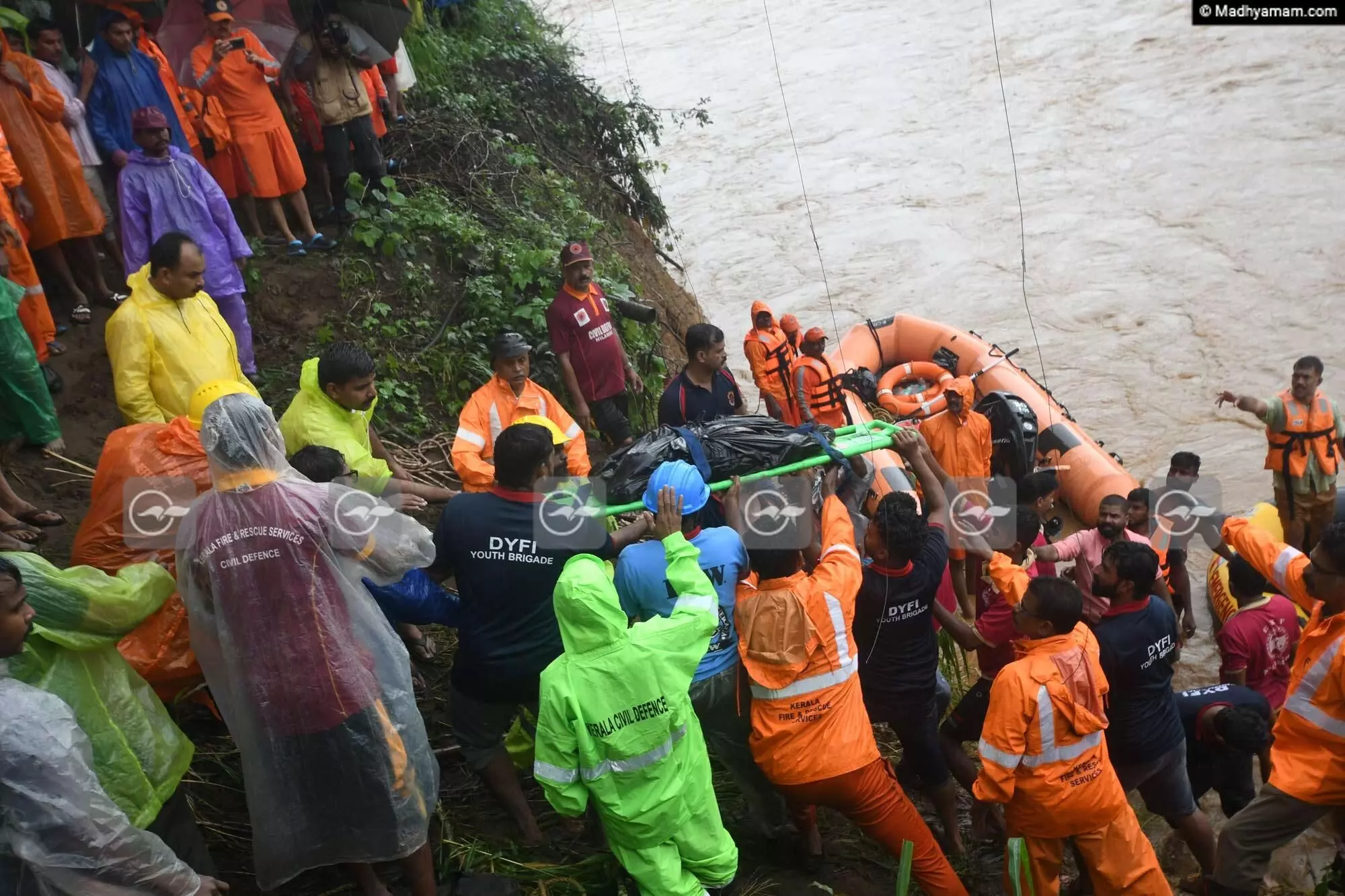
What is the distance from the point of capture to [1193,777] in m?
4.29

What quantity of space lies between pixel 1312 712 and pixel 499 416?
3.36 meters

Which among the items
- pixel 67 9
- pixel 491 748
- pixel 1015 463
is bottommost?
pixel 1015 463

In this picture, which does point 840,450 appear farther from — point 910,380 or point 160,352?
point 910,380

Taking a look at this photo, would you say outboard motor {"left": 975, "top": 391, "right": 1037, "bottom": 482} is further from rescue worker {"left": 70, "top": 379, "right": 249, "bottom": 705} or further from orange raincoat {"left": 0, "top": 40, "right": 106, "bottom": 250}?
orange raincoat {"left": 0, "top": 40, "right": 106, "bottom": 250}

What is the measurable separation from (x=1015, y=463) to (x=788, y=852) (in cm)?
451

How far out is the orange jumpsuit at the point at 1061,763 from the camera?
336cm

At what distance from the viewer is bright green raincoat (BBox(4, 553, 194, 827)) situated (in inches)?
110

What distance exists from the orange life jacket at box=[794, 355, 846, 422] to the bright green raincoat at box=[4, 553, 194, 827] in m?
4.87

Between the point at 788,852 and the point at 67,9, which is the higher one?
the point at 67,9

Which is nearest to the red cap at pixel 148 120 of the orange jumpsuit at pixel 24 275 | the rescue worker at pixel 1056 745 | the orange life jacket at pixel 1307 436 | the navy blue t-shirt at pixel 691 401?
the orange jumpsuit at pixel 24 275

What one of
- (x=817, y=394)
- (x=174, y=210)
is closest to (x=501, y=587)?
(x=174, y=210)

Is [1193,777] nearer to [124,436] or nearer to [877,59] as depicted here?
[124,436]

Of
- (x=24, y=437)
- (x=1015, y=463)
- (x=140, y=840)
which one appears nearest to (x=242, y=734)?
(x=140, y=840)

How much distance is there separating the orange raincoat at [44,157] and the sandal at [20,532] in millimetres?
1835
